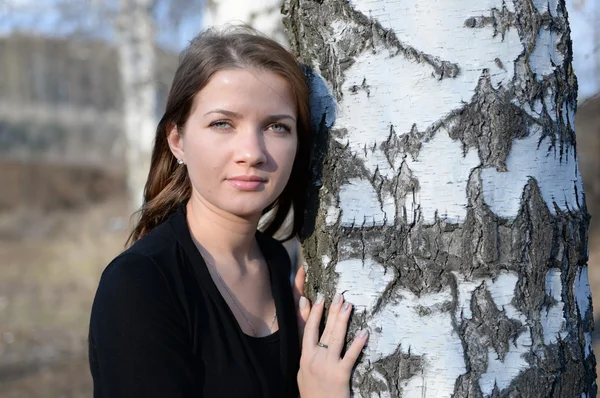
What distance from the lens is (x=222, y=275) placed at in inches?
73.6

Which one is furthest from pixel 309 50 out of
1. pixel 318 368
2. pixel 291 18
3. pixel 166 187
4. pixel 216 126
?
pixel 318 368

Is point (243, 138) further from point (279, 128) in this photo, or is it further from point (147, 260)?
point (147, 260)

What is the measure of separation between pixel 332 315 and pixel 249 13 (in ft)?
8.18

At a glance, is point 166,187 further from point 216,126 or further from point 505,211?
point 505,211

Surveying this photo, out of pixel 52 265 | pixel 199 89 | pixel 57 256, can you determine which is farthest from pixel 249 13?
pixel 57 256

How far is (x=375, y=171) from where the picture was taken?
5.23ft

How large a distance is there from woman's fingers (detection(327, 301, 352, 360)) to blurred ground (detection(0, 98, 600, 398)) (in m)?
2.74

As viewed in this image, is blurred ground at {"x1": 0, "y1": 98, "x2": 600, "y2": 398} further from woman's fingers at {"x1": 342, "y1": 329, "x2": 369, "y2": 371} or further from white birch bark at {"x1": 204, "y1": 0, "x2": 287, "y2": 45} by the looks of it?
woman's fingers at {"x1": 342, "y1": 329, "x2": 369, "y2": 371}

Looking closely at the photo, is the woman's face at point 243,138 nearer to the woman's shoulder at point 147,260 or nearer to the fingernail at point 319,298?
the woman's shoulder at point 147,260

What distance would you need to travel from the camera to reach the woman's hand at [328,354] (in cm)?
160

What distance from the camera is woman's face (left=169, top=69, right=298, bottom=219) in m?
1.69

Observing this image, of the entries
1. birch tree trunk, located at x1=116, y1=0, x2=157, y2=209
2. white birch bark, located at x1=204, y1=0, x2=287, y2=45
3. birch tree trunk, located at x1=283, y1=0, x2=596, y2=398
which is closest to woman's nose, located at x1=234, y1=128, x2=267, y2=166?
birch tree trunk, located at x1=283, y1=0, x2=596, y2=398

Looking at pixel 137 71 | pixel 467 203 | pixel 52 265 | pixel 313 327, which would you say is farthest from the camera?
pixel 52 265

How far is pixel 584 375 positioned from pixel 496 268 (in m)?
0.35
